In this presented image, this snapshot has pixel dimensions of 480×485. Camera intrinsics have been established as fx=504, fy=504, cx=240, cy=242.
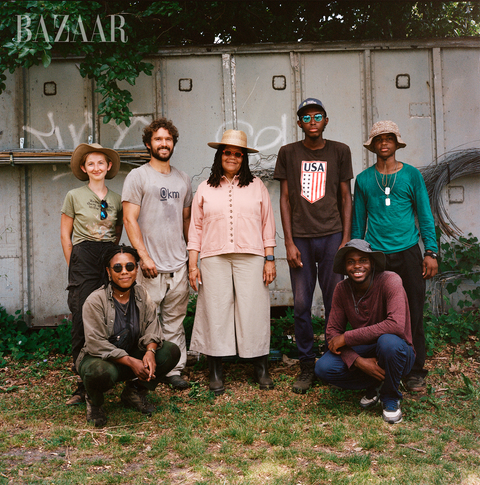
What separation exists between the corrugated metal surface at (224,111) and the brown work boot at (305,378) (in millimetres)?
2007

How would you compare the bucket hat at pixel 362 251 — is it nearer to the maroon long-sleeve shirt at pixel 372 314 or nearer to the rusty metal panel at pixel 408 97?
the maroon long-sleeve shirt at pixel 372 314

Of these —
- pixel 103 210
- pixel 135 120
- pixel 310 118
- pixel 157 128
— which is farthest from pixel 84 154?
pixel 135 120

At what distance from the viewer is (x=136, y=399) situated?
396cm

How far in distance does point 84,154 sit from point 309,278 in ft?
7.43

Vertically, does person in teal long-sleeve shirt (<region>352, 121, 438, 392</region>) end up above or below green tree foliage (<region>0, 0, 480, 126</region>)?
below

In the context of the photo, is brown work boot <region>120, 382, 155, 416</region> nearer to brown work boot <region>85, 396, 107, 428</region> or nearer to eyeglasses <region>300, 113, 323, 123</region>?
brown work boot <region>85, 396, 107, 428</region>

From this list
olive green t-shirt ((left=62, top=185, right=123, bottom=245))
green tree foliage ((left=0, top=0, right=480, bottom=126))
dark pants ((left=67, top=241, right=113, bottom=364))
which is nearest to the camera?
dark pants ((left=67, top=241, right=113, bottom=364))

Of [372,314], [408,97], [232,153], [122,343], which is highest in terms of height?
[408,97]

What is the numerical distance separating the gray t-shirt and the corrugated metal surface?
199cm

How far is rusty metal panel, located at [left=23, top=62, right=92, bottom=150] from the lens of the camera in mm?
6410

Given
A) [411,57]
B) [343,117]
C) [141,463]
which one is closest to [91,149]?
Result: [141,463]

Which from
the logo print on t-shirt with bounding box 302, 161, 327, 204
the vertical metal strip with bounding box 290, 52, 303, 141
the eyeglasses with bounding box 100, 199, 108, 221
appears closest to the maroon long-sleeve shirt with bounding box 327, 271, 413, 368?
the logo print on t-shirt with bounding box 302, 161, 327, 204

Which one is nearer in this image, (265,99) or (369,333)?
(369,333)

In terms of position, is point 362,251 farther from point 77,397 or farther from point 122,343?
point 77,397
